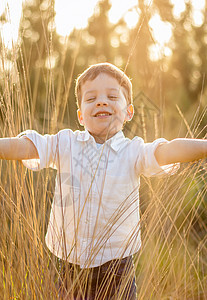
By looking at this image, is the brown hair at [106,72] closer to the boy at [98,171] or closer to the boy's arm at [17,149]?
the boy at [98,171]

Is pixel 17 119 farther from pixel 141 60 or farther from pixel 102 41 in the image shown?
pixel 102 41

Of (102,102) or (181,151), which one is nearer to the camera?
(181,151)

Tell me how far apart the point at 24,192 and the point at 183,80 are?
273cm

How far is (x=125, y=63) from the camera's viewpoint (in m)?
2.02

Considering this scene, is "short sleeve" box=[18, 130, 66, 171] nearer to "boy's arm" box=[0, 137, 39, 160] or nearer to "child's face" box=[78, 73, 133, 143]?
"boy's arm" box=[0, 137, 39, 160]

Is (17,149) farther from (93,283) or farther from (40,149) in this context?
(93,283)

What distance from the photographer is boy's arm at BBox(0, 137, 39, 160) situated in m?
1.06

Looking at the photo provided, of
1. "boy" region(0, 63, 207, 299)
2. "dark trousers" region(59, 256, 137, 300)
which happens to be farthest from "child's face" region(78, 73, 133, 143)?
"dark trousers" region(59, 256, 137, 300)

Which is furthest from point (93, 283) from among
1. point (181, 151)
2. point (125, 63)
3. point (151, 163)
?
point (125, 63)

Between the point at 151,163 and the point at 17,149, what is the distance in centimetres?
38

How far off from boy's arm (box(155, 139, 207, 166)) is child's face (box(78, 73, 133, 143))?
0.21 meters

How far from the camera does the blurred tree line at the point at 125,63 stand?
1.09 meters

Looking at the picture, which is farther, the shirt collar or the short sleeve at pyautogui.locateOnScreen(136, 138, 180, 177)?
the shirt collar

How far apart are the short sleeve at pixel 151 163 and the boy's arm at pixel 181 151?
16 millimetres
